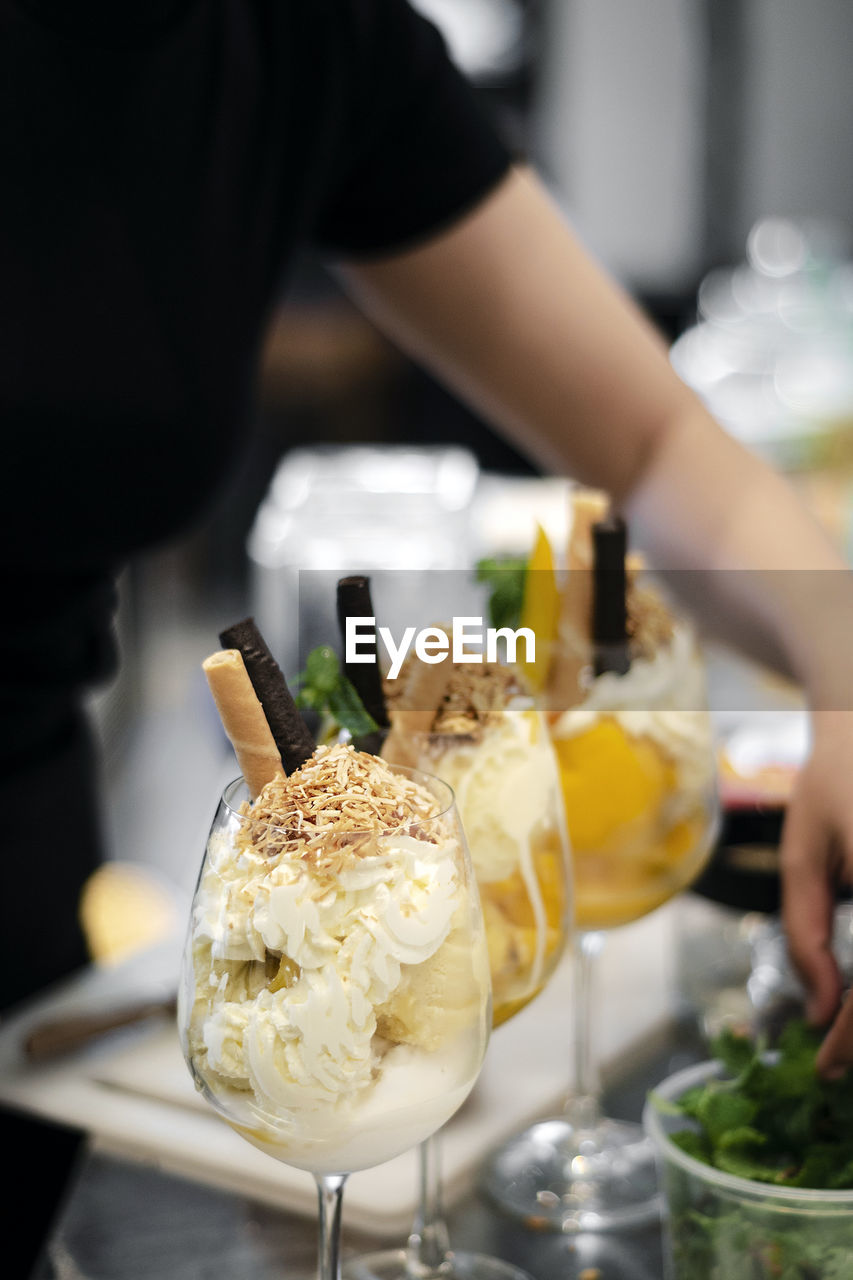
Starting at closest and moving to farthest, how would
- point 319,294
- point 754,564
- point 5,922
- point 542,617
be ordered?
point 542,617
point 754,564
point 5,922
point 319,294

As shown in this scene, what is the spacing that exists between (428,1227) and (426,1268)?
0.08ft

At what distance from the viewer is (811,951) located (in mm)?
919

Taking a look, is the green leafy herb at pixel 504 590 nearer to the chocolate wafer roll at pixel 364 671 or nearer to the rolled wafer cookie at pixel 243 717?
the chocolate wafer roll at pixel 364 671

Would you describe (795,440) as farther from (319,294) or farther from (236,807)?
(319,294)

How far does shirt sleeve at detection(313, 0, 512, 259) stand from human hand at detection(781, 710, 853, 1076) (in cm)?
68

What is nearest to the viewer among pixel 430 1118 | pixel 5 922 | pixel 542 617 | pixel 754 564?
pixel 430 1118

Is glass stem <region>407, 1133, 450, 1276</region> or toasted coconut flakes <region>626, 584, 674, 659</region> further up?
toasted coconut flakes <region>626, 584, 674, 659</region>

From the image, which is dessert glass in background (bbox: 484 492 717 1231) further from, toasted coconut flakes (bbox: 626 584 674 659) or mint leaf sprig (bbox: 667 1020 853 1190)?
mint leaf sprig (bbox: 667 1020 853 1190)

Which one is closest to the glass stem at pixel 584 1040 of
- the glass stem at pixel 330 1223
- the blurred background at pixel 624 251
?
the glass stem at pixel 330 1223

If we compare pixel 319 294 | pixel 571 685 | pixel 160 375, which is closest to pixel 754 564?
pixel 571 685

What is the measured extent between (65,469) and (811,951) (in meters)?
0.74

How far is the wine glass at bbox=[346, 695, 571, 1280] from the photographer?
77 cm

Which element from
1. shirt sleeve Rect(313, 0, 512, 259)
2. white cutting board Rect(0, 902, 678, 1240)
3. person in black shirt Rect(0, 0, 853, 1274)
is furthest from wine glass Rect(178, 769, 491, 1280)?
shirt sleeve Rect(313, 0, 512, 259)

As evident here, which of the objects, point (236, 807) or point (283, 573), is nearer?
point (236, 807)
